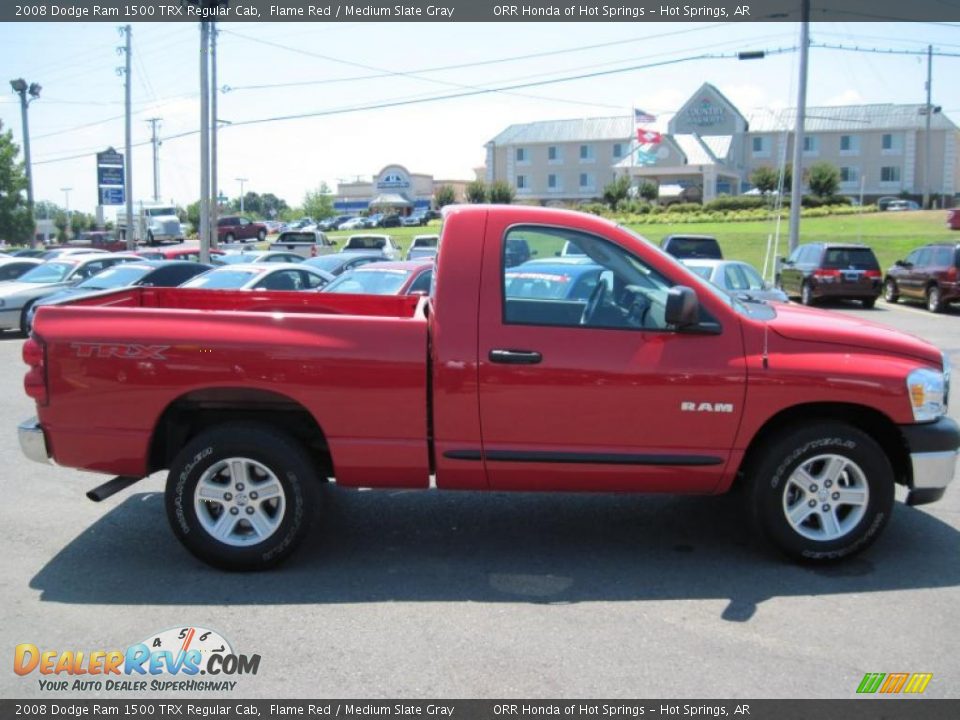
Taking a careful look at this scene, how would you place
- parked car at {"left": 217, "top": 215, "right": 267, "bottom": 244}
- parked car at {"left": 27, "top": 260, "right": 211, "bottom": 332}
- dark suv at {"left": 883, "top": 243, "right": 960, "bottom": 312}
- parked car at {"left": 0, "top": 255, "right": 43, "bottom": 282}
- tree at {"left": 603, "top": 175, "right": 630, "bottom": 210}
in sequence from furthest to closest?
tree at {"left": 603, "top": 175, "right": 630, "bottom": 210} < parked car at {"left": 217, "top": 215, "right": 267, "bottom": 244} < dark suv at {"left": 883, "top": 243, "right": 960, "bottom": 312} < parked car at {"left": 0, "top": 255, "right": 43, "bottom": 282} < parked car at {"left": 27, "top": 260, "right": 211, "bottom": 332}

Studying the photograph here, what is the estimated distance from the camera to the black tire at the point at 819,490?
500cm

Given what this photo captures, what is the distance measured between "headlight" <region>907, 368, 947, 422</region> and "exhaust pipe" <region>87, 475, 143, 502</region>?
4523 mm

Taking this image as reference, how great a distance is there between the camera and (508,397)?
490cm

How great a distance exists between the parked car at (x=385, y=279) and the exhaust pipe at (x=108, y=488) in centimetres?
739

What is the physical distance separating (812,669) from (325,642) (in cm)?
222

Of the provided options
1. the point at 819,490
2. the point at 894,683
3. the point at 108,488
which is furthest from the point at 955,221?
the point at 108,488

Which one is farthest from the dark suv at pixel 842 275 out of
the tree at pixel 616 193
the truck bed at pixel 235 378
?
the tree at pixel 616 193

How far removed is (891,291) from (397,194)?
3175 inches

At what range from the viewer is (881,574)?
5.08 m

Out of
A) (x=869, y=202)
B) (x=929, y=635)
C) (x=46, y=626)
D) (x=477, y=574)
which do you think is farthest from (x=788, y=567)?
(x=869, y=202)

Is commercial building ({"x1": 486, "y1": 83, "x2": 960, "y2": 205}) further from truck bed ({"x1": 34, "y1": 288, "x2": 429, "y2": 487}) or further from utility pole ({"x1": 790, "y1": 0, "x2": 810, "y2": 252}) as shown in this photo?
truck bed ({"x1": 34, "y1": 288, "x2": 429, "y2": 487})

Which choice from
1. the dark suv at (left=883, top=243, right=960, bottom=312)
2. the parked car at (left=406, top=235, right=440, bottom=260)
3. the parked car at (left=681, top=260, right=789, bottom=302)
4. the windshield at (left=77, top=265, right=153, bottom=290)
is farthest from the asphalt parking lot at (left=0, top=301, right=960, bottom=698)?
the parked car at (left=406, top=235, right=440, bottom=260)

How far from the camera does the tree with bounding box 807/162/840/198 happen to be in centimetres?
6500
